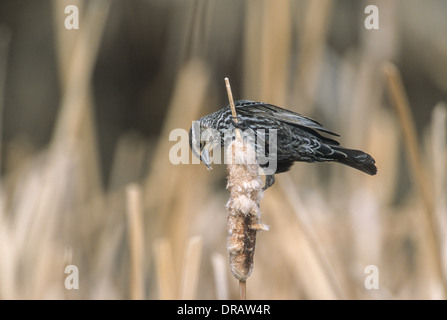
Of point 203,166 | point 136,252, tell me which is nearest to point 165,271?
point 136,252

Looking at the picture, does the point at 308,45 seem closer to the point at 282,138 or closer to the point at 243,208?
the point at 282,138

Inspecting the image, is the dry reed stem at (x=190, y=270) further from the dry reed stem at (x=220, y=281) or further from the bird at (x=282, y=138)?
the bird at (x=282, y=138)

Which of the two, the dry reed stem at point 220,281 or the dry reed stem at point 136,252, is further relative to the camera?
the dry reed stem at point 220,281

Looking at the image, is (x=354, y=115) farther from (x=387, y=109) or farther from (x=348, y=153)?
(x=348, y=153)

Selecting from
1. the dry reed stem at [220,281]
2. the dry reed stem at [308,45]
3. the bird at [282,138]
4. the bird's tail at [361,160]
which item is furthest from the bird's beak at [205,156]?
the dry reed stem at [308,45]

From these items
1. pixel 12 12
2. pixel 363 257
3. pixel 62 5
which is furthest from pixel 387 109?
pixel 12 12

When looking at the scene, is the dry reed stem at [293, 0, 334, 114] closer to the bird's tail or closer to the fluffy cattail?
the bird's tail

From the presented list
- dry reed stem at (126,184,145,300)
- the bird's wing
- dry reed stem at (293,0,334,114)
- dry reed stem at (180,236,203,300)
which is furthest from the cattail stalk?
dry reed stem at (293,0,334,114)
